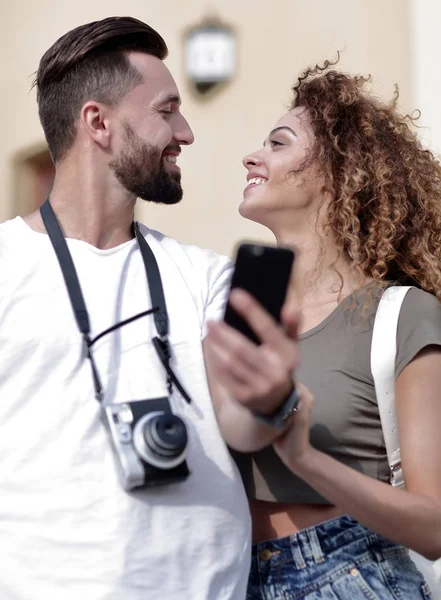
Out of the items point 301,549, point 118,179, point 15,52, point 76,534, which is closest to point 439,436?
point 301,549

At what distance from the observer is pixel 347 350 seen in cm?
271

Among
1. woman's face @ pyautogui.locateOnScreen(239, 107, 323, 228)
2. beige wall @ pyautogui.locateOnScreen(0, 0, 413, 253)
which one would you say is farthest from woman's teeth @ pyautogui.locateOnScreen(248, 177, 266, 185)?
beige wall @ pyautogui.locateOnScreen(0, 0, 413, 253)

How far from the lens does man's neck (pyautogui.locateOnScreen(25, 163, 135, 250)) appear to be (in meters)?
2.81

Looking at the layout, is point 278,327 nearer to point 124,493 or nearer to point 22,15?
point 124,493

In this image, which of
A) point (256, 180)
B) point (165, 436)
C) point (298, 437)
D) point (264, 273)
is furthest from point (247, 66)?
point (264, 273)

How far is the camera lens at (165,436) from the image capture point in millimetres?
2350

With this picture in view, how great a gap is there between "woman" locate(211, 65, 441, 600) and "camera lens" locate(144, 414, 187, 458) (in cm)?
27

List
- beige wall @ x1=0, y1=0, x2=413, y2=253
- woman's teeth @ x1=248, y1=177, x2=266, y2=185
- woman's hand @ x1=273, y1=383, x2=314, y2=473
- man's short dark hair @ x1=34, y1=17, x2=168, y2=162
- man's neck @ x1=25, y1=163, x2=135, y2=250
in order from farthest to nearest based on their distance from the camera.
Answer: beige wall @ x1=0, y1=0, x2=413, y2=253, woman's teeth @ x1=248, y1=177, x2=266, y2=185, man's short dark hair @ x1=34, y1=17, x2=168, y2=162, man's neck @ x1=25, y1=163, x2=135, y2=250, woman's hand @ x1=273, y1=383, x2=314, y2=473

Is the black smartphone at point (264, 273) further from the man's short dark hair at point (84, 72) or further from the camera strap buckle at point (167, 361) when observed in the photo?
the man's short dark hair at point (84, 72)

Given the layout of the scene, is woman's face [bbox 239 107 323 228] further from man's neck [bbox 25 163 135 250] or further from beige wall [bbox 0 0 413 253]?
beige wall [bbox 0 0 413 253]

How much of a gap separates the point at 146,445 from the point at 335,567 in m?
0.57

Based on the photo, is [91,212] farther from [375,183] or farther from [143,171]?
[375,183]

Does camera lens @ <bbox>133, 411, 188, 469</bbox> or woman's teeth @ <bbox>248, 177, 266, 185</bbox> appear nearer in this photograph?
camera lens @ <bbox>133, 411, 188, 469</bbox>

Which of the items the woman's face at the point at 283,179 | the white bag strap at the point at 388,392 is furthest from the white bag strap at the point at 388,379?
the woman's face at the point at 283,179
